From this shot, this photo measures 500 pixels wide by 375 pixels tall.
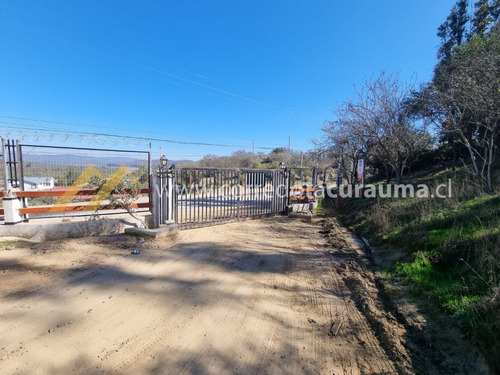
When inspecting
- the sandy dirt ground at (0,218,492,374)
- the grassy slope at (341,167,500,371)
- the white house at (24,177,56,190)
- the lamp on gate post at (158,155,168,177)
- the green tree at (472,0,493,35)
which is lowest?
the sandy dirt ground at (0,218,492,374)

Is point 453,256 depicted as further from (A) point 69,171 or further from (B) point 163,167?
(A) point 69,171

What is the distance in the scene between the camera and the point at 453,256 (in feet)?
13.8

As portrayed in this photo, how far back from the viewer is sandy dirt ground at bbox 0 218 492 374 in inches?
96.7

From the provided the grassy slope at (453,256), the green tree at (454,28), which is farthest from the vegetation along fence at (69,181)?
the green tree at (454,28)

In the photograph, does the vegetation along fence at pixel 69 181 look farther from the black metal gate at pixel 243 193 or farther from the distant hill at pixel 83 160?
the black metal gate at pixel 243 193

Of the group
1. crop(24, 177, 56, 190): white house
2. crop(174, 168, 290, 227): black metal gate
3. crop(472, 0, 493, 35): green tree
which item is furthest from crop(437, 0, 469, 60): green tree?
crop(24, 177, 56, 190): white house

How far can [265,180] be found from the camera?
10492 mm

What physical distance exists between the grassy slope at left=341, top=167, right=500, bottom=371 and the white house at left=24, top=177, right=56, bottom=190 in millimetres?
8720

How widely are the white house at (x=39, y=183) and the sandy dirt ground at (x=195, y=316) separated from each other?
233cm

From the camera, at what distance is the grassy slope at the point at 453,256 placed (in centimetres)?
278

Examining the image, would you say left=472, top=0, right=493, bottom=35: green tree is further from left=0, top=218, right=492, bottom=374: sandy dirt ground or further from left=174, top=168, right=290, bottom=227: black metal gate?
left=0, top=218, right=492, bottom=374: sandy dirt ground

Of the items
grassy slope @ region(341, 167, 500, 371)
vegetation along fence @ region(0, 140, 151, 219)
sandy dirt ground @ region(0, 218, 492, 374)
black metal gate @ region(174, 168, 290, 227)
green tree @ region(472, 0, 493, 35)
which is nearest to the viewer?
sandy dirt ground @ region(0, 218, 492, 374)

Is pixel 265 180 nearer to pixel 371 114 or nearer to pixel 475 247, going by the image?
pixel 371 114

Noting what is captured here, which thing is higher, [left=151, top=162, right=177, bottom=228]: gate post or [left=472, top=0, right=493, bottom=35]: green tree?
[left=472, top=0, right=493, bottom=35]: green tree
